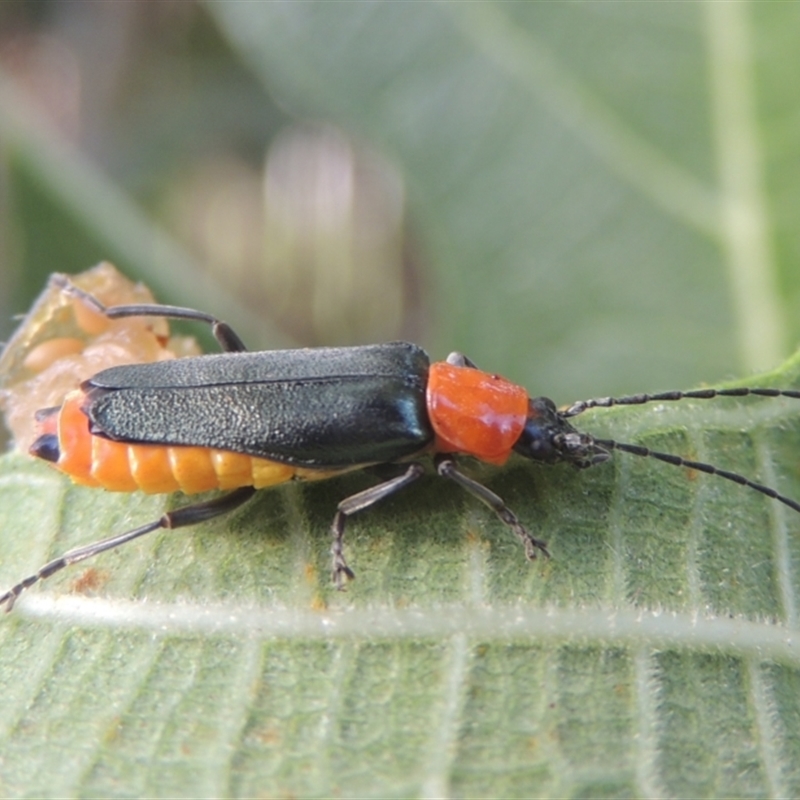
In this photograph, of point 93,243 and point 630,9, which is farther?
point 93,243

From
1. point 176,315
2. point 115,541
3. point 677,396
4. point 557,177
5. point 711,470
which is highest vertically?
point 557,177

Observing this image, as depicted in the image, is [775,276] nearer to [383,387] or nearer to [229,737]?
[383,387]

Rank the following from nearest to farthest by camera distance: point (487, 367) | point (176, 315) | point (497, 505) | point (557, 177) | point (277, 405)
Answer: point (497, 505)
point (277, 405)
point (176, 315)
point (557, 177)
point (487, 367)

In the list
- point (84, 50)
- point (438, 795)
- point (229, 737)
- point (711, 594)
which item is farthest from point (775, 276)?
point (84, 50)

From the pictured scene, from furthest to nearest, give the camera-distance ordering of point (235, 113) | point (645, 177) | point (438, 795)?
point (235, 113) → point (645, 177) → point (438, 795)

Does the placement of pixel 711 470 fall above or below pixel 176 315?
below

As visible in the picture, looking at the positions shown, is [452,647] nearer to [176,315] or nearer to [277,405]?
[277,405]

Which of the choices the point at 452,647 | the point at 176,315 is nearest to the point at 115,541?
the point at 176,315
